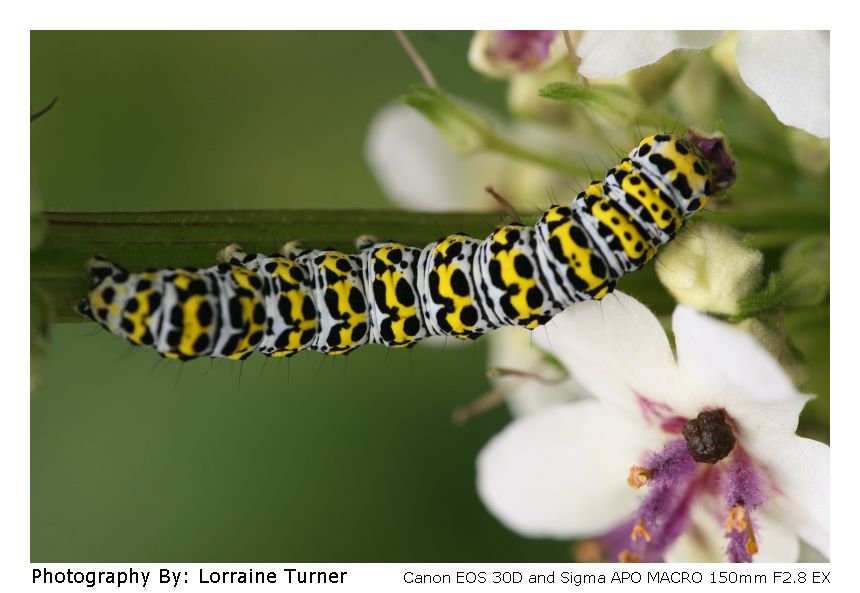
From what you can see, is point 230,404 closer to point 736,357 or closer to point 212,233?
point 212,233

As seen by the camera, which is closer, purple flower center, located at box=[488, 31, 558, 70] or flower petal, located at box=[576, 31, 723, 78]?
flower petal, located at box=[576, 31, 723, 78]

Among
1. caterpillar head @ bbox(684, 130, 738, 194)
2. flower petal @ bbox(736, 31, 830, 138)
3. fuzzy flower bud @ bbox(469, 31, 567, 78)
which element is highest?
fuzzy flower bud @ bbox(469, 31, 567, 78)

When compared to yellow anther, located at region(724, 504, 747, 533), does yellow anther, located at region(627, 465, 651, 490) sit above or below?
above

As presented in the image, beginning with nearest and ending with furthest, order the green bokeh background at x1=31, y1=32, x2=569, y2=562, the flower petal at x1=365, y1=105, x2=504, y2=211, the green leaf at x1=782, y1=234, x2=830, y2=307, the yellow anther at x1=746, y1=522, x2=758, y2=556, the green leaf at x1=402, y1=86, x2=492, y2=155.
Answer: the green leaf at x1=782, y1=234, x2=830, y2=307 → the yellow anther at x1=746, y1=522, x2=758, y2=556 → the green leaf at x1=402, y1=86, x2=492, y2=155 → the flower petal at x1=365, y1=105, x2=504, y2=211 → the green bokeh background at x1=31, y1=32, x2=569, y2=562

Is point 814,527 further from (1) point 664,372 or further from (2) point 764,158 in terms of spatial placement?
(2) point 764,158

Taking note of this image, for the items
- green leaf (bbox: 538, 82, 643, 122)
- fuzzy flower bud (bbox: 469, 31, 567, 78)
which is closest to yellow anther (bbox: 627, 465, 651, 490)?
green leaf (bbox: 538, 82, 643, 122)

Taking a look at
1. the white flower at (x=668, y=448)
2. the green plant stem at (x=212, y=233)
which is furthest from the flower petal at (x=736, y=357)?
the green plant stem at (x=212, y=233)

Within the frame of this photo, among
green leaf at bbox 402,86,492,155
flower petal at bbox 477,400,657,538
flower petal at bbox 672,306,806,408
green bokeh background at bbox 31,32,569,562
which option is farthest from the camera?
green bokeh background at bbox 31,32,569,562

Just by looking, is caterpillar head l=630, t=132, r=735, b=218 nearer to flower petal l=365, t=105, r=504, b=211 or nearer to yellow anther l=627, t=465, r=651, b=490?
yellow anther l=627, t=465, r=651, b=490
